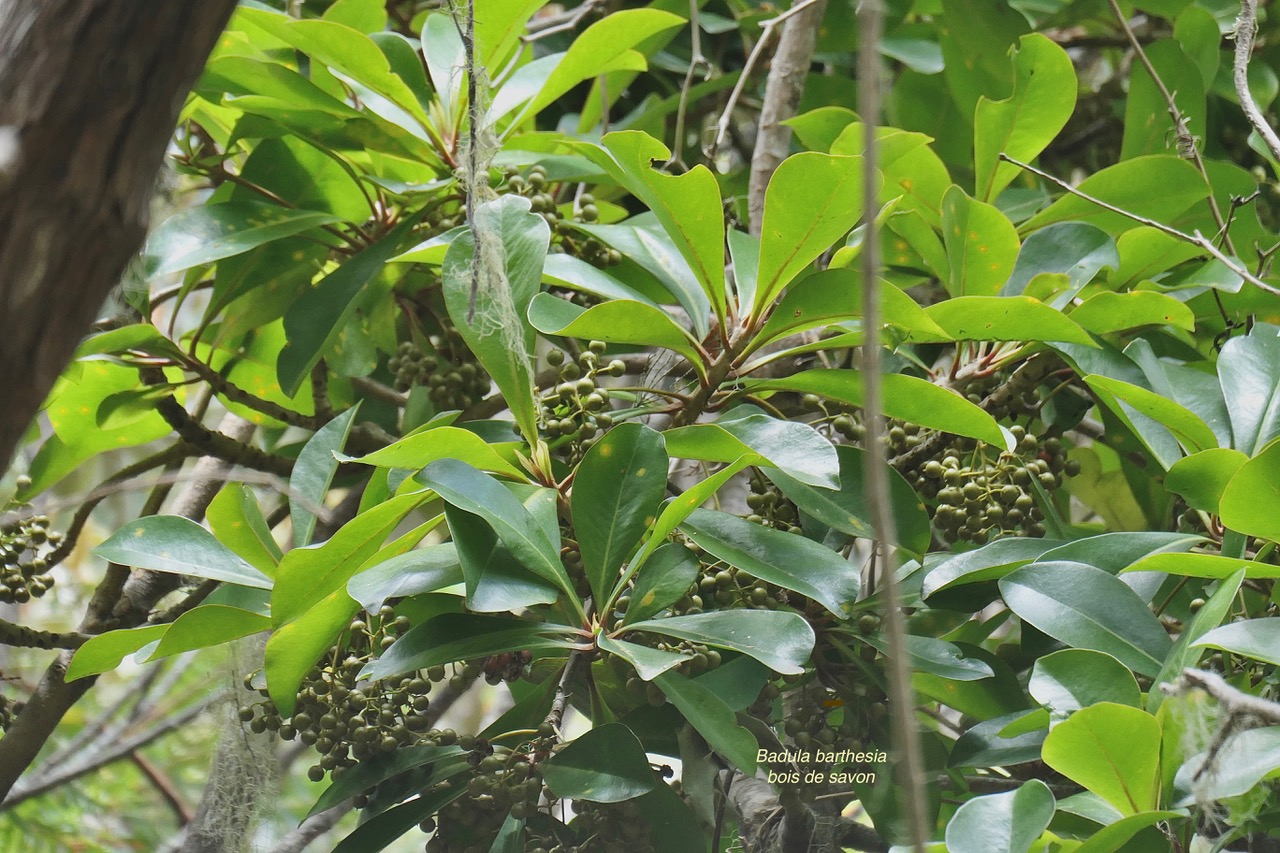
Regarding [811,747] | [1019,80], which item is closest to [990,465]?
[811,747]

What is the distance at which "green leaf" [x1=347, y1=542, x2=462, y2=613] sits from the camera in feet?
1.96

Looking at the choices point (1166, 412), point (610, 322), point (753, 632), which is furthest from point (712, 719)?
point (1166, 412)

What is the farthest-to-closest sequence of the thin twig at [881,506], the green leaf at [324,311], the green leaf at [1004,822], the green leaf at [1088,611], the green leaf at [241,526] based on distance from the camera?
the green leaf at [324,311] < the green leaf at [241,526] < the green leaf at [1088,611] < the green leaf at [1004,822] < the thin twig at [881,506]

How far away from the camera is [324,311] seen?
903 millimetres

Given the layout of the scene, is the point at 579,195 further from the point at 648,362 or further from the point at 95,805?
the point at 95,805

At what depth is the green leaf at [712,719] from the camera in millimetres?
618

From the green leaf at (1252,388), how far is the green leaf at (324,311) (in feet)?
2.16

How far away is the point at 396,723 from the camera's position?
729 millimetres

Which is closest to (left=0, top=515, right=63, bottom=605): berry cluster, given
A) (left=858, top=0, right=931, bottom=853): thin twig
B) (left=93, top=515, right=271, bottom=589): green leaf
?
(left=93, top=515, right=271, bottom=589): green leaf

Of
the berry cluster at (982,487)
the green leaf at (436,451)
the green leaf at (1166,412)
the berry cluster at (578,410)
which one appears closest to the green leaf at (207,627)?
the green leaf at (436,451)

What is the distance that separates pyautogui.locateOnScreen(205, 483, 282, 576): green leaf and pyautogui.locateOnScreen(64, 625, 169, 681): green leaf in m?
0.10

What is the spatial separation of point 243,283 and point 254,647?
363 mm

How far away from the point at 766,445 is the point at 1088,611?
22cm

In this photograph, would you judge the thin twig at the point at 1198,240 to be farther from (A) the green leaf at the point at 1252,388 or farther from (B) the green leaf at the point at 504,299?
(B) the green leaf at the point at 504,299
